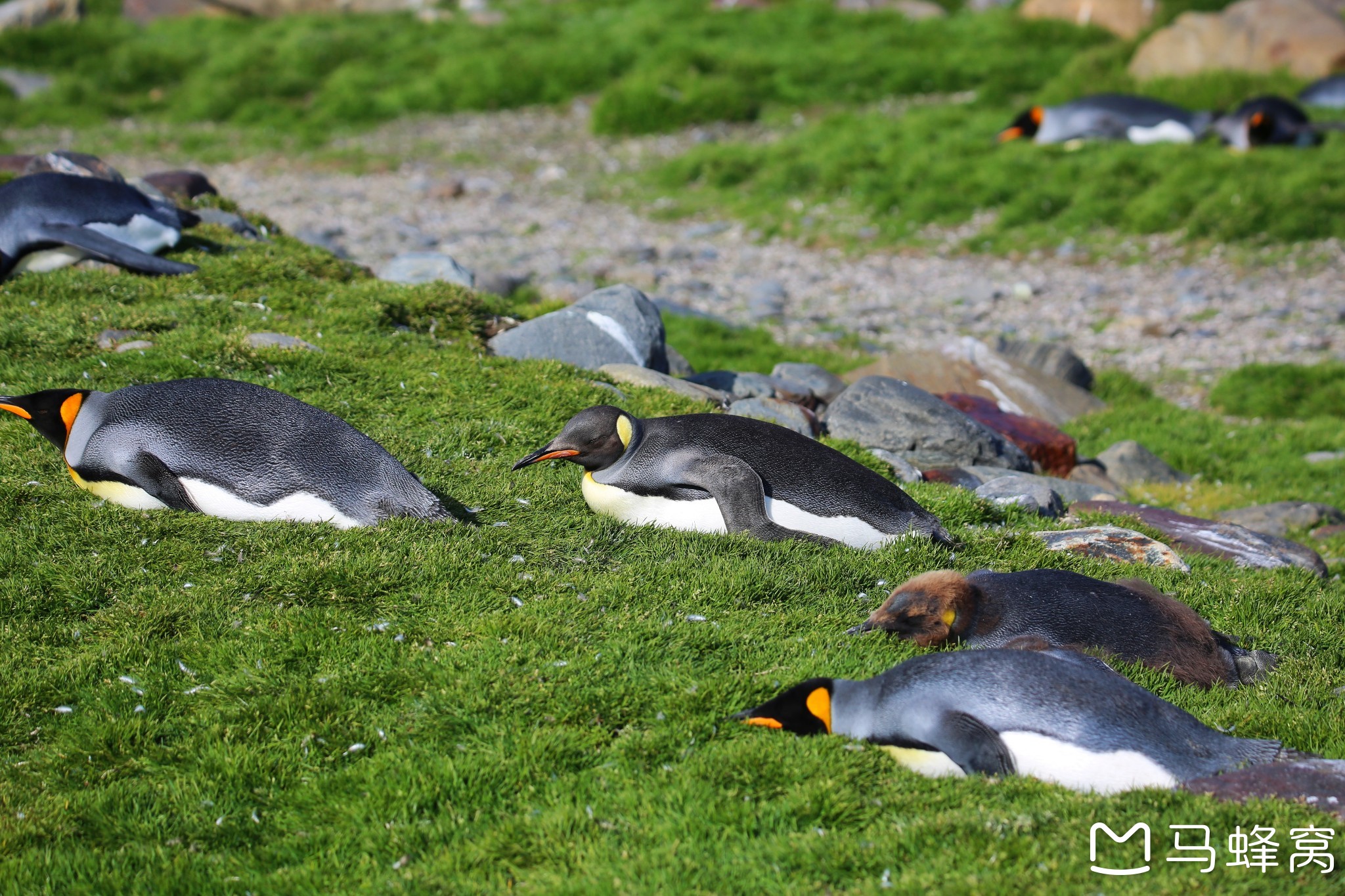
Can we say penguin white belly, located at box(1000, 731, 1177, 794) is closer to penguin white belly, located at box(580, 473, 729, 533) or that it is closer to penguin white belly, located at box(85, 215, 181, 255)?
penguin white belly, located at box(580, 473, 729, 533)

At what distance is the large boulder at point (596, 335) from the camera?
27.9 feet

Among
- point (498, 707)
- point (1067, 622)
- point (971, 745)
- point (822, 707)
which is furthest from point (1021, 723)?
point (498, 707)

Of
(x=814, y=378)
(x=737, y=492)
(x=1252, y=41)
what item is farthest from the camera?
(x=1252, y=41)

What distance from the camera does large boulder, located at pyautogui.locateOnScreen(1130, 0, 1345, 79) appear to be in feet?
63.1

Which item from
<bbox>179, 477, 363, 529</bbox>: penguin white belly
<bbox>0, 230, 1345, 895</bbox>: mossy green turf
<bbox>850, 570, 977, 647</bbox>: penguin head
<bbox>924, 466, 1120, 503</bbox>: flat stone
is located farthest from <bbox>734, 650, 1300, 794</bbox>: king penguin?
<bbox>924, 466, 1120, 503</bbox>: flat stone

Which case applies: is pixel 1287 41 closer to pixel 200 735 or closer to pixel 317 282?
pixel 317 282

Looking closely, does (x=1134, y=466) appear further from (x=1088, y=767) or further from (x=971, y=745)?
(x=971, y=745)

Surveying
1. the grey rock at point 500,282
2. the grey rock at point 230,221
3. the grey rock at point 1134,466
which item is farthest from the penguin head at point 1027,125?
the grey rock at point 230,221

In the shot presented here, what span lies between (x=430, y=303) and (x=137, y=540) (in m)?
3.98

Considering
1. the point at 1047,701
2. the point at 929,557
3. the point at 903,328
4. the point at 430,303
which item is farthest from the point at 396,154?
the point at 1047,701

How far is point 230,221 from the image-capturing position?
10469mm

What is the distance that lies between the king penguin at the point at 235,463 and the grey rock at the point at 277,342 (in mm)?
1996

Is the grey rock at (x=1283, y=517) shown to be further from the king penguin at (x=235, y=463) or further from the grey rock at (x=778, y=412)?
the king penguin at (x=235, y=463)

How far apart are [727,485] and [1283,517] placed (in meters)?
4.80
